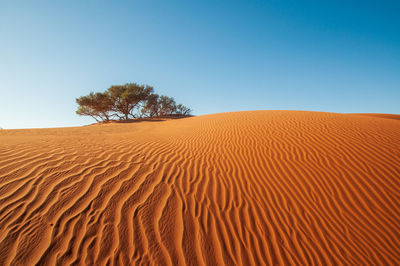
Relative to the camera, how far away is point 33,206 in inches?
93.8

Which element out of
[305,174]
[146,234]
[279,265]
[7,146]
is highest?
[7,146]

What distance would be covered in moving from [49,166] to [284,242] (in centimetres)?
487

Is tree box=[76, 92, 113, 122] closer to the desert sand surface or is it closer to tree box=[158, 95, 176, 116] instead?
tree box=[158, 95, 176, 116]

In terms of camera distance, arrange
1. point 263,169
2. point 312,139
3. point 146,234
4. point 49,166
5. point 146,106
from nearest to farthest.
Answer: point 146,234 → point 49,166 → point 263,169 → point 312,139 → point 146,106

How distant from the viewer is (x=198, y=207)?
2.84 metres

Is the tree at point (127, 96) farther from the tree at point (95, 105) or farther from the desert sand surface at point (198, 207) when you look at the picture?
the desert sand surface at point (198, 207)

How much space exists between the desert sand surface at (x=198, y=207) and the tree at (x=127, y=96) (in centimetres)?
2075

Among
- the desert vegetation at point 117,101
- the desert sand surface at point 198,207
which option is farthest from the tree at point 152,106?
the desert sand surface at point 198,207

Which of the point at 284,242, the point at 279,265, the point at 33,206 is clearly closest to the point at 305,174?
the point at 284,242

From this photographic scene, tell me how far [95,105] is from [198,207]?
26944 millimetres

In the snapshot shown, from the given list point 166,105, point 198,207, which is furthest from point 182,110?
point 198,207

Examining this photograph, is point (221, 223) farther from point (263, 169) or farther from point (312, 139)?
point (312, 139)

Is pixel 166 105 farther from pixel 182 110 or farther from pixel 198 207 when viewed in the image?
pixel 198 207

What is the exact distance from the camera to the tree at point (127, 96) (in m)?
23.6
